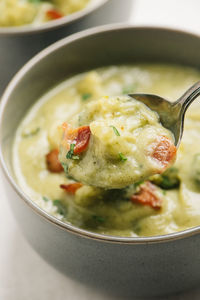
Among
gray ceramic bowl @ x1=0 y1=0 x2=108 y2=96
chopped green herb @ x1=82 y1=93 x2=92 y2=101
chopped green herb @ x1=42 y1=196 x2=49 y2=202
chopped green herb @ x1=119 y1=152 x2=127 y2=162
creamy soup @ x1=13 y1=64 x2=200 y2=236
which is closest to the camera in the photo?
chopped green herb @ x1=119 y1=152 x2=127 y2=162

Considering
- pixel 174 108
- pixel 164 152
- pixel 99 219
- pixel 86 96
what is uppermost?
pixel 86 96

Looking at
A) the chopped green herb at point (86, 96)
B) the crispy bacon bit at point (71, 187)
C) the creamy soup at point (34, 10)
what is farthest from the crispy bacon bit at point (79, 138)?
the creamy soup at point (34, 10)

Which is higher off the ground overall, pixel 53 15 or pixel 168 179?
pixel 53 15

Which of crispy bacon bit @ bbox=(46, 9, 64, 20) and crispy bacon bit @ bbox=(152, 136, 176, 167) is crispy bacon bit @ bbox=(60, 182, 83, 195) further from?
crispy bacon bit @ bbox=(46, 9, 64, 20)

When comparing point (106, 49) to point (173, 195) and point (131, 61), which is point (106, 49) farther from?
point (173, 195)

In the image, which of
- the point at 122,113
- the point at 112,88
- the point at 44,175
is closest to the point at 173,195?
the point at 122,113

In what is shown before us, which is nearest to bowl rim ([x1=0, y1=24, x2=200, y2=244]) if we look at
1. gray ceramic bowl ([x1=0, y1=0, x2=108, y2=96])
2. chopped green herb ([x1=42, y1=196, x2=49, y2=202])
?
gray ceramic bowl ([x1=0, y1=0, x2=108, y2=96])

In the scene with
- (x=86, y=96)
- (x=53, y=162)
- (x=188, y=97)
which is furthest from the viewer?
(x=86, y=96)

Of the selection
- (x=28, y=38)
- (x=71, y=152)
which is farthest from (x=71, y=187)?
(x=28, y=38)

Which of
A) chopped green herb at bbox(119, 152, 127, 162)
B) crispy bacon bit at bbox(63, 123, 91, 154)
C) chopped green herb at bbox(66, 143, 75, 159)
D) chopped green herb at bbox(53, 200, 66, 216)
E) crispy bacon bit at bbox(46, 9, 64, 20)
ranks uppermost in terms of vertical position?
crispy bacon bit at bbox(46, 9, 64, 20)

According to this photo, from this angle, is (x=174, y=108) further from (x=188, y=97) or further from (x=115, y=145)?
(x=115, y=145)
